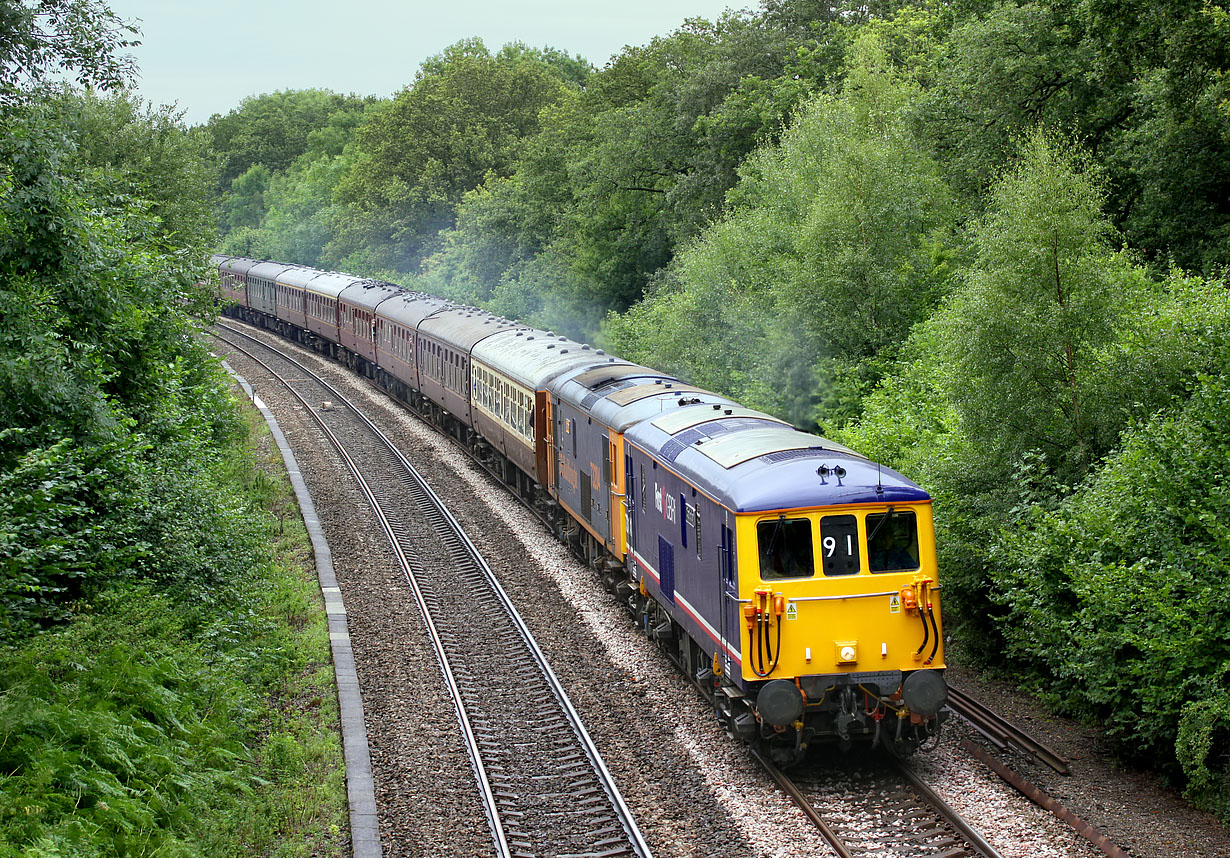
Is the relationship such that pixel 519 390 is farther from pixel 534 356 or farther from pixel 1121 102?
pixel 1121 102

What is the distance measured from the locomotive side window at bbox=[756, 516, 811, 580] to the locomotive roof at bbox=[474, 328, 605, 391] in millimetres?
10107

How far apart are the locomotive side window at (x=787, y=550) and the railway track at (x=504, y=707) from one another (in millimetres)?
2597

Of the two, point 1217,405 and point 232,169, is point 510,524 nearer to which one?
point 1217,405

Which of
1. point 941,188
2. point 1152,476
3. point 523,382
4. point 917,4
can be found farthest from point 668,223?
point 1152,476

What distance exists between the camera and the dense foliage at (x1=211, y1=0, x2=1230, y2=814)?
1078 cm

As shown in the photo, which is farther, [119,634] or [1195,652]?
[119,634]

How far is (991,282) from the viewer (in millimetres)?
13938

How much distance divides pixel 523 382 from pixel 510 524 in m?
2.80

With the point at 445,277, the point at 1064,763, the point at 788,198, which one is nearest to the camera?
the point at 1064,763

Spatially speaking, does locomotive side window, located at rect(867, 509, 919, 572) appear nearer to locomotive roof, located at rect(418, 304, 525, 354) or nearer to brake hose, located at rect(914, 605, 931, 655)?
brake hose, located at rect(914, 605, 931, 655)

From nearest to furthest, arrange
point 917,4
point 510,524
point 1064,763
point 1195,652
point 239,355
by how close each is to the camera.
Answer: point 1195,652
point 1064,763
point 510,524
point 917,4
point 239,355

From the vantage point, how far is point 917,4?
1672 inches

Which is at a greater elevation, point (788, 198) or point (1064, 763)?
point (788, 198)

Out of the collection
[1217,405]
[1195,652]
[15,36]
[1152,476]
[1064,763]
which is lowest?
[1064,763]
